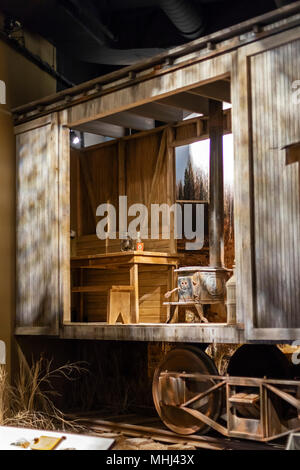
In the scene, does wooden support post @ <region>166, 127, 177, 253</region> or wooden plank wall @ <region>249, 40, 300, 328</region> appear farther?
wooden support post @ <region>166, 127, 177, 253</region>

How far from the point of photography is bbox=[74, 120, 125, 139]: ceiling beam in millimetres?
10938

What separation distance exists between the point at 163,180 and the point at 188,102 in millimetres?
1636

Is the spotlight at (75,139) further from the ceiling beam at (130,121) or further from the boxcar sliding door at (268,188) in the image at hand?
the boxcar sliding door at (268,188)

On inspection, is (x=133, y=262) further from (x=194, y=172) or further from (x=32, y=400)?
(x=32, y=400)

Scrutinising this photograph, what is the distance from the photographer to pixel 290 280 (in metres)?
6.78

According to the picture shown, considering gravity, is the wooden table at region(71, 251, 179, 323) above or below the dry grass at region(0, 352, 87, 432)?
above

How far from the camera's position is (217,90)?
8875 mm

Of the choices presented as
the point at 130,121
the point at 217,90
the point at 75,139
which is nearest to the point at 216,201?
the point at 217,90

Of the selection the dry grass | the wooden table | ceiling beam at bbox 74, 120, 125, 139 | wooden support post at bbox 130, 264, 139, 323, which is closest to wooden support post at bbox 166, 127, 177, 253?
the wooden table

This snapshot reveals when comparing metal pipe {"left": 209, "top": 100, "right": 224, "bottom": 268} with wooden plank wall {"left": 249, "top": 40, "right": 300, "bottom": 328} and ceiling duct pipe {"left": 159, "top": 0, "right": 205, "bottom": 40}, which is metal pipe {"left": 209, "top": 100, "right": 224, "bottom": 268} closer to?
wooden plank wall {"left": 249, "top": 40, "right": 300, "bottom": 328}

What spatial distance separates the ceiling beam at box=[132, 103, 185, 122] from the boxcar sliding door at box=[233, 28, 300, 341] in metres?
2.78

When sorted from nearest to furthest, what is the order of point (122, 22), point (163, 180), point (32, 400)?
point (32, 400) < point (163, 180) < point (122, 22)

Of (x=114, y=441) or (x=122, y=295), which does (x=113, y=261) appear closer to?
(x=122, y=295)
